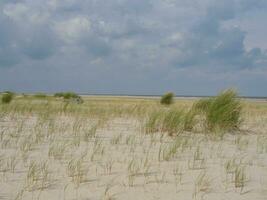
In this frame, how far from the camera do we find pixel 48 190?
444 cm

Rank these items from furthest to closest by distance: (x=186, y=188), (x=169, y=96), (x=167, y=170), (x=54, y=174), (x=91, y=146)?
(x=169, y=96), (x=91, y=146), (x=167, y=170), (x=54, y=174), (x=186, y=188)

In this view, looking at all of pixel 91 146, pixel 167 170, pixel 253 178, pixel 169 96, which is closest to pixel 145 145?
pixel 91 146

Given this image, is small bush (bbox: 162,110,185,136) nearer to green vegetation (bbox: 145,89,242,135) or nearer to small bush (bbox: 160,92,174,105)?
green vegetation (bbox: 145,89,242,135)

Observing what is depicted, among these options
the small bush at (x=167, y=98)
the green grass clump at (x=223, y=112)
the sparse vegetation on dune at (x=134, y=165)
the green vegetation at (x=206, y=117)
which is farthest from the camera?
the small bush at (x=167, y=98)

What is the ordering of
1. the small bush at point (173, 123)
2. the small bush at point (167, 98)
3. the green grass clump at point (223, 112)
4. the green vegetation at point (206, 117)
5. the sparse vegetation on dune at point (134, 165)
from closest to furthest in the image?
1. the sparse vegetation on dune at point (134, 165)
2. the small bush at point (173, 123)
3. the green vegetation at point (206, 117)
4. the green grass clump at point (223, 112)
5. the small bush at point (167, 98)

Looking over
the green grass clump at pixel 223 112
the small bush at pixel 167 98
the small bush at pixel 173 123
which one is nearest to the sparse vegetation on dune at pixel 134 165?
the small bush at pixel 173 123

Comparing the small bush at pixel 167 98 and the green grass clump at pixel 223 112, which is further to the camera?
the small bush at pixel 167 98

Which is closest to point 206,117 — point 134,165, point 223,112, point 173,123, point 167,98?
point 223,112

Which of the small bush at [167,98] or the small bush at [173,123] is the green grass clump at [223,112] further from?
the small bush at [167,98]

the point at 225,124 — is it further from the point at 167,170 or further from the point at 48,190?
the point at 48,190

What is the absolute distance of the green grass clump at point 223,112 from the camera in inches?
401

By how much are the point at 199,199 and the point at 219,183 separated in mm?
710

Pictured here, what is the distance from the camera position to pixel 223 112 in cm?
1036

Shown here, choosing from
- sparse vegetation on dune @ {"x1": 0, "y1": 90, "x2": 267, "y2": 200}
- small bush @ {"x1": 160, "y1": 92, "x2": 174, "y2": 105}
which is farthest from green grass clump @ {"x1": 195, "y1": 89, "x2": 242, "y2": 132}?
small bush @ {"x1": 160, "y1": 92, "x2": 174, "y2": 105}
